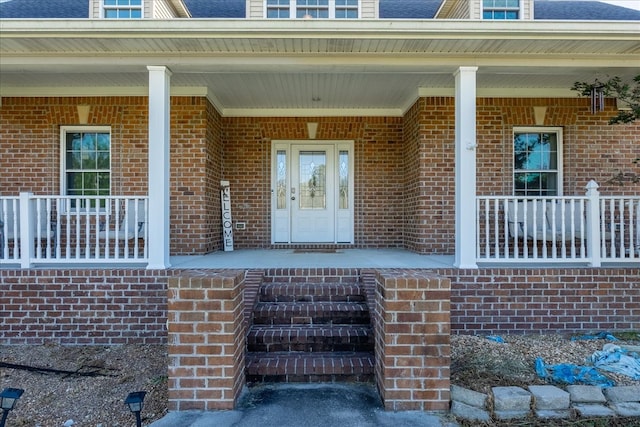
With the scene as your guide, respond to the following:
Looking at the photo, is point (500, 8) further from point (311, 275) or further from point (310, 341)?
point (310, 341)

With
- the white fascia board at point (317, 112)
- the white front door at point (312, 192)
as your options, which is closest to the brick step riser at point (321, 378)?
the white front door at point (312, 192)

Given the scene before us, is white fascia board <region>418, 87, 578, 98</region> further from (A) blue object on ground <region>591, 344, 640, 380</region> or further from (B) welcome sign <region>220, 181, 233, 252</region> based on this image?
(A) blue object on ground <region>591, 344, 640, 380</region>

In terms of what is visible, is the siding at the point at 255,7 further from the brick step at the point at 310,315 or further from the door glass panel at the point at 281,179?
the brick step at the point at 310,315

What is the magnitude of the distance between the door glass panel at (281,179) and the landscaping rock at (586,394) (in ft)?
18.4

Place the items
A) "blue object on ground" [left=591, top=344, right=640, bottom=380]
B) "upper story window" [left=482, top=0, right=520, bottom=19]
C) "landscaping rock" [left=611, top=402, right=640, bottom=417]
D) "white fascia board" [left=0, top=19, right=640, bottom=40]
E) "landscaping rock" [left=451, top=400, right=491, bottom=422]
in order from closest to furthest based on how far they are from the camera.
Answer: "landscaping rock" [left=451, top=400, right=491, bottom=422] → "landscaping rock" [left=611, top=402, right=640, bottom=417] → "blue object on ground" [left=591, top=344, right=640, bottom=380] → "white fascia board" [left=0, top=19, right=640, bottom=40] → "upper story window" [left=482, top=0, right=520, bottom=19]

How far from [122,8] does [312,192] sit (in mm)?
4232

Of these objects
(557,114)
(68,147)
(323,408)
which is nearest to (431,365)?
(323,408)

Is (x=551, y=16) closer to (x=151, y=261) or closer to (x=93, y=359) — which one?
(x=151, y=261)

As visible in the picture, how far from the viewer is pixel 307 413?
2777mm

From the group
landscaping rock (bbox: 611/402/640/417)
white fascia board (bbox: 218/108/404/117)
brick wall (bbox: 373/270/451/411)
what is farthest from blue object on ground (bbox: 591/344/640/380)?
white fascia board (bbox: 218/108/404/117)

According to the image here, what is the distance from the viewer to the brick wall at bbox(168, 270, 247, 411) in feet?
9.26

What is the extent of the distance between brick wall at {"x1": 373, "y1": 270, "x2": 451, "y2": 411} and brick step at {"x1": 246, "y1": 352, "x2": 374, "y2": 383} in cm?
43

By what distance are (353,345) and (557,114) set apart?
5488 mm

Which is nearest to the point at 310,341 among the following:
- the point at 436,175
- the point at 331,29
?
the point at 331,29
